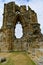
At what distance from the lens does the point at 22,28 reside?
123 ft

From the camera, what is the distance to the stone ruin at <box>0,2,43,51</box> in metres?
33.8

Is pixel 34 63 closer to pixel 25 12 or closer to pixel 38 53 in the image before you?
pixel 38 53

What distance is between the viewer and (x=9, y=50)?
34.4 meters

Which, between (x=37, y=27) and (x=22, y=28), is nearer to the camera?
(x=37, y=27)

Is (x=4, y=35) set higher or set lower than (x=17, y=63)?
higher

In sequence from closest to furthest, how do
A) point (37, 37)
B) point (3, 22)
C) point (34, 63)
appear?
point (34, 63)
point (37, 37)
point (3, 22)

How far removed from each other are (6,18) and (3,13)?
1737 millimetres

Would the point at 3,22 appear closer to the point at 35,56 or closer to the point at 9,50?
the point at 9,50

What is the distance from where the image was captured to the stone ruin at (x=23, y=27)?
3377 centimetres

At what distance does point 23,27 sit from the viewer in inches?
1467

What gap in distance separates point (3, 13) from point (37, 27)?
876cm

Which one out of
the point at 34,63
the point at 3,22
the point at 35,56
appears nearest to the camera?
the point at 34,63

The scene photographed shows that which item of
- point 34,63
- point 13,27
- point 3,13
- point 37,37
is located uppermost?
point 3,13

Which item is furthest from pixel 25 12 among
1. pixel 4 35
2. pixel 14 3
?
pixel 4 35
